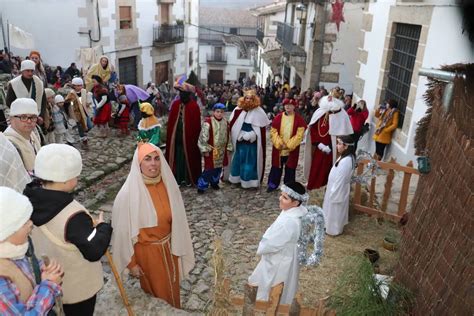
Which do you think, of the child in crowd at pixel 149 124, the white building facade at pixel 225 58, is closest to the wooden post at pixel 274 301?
the child in crowd at pixel 149 124

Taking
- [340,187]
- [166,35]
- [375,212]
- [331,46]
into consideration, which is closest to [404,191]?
[375,212]

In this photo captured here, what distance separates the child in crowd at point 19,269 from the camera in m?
1.85

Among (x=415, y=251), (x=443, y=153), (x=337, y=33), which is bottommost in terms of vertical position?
(x=415, y=251)

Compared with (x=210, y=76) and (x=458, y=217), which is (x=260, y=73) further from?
(x=458, y=217)

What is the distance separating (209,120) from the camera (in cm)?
652

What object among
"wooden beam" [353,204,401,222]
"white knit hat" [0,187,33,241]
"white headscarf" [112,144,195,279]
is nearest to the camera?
"white knit hat" [0,187,33,241]

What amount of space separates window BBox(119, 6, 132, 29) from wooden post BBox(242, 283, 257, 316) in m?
17.4

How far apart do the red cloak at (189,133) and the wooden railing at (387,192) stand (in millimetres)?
2736

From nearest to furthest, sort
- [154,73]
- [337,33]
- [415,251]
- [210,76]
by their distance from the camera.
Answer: [415,251] → [337,33] → [154,73] → [210,76]

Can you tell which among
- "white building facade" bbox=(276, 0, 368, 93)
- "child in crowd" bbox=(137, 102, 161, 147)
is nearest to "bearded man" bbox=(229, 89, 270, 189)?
"child in crowd" bbox=(137, 102, 161, 147)

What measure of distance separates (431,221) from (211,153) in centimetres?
415

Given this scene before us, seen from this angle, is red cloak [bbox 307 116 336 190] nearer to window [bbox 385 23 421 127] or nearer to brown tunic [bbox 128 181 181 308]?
window [bbox 385 23 421 127]

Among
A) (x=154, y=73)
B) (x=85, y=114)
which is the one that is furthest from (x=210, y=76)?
(x=85, y=114)

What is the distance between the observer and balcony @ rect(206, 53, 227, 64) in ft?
135
